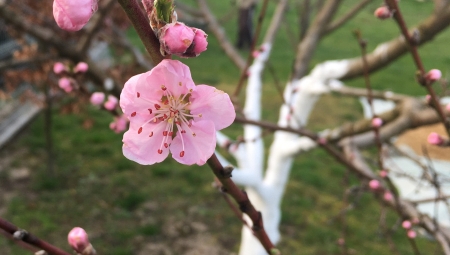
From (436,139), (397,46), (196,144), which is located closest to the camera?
(196,144)

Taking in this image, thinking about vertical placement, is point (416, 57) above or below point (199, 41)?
above

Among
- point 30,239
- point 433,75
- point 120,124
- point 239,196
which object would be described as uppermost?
point 433,75

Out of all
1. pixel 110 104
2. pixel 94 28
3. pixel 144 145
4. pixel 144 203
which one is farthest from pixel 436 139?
pixel 144 203

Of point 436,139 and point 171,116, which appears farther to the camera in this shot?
point 436,139

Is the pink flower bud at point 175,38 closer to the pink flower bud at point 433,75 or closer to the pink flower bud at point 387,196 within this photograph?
the pink flower bud at point 433,75

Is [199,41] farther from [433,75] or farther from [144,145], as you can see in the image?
[433,75]

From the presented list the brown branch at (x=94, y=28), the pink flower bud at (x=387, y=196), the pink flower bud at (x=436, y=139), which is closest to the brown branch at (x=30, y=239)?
the pink flower bud at (x=436, y=139)

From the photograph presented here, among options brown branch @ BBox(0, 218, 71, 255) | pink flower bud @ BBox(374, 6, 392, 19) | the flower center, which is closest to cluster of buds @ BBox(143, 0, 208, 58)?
the flower center
